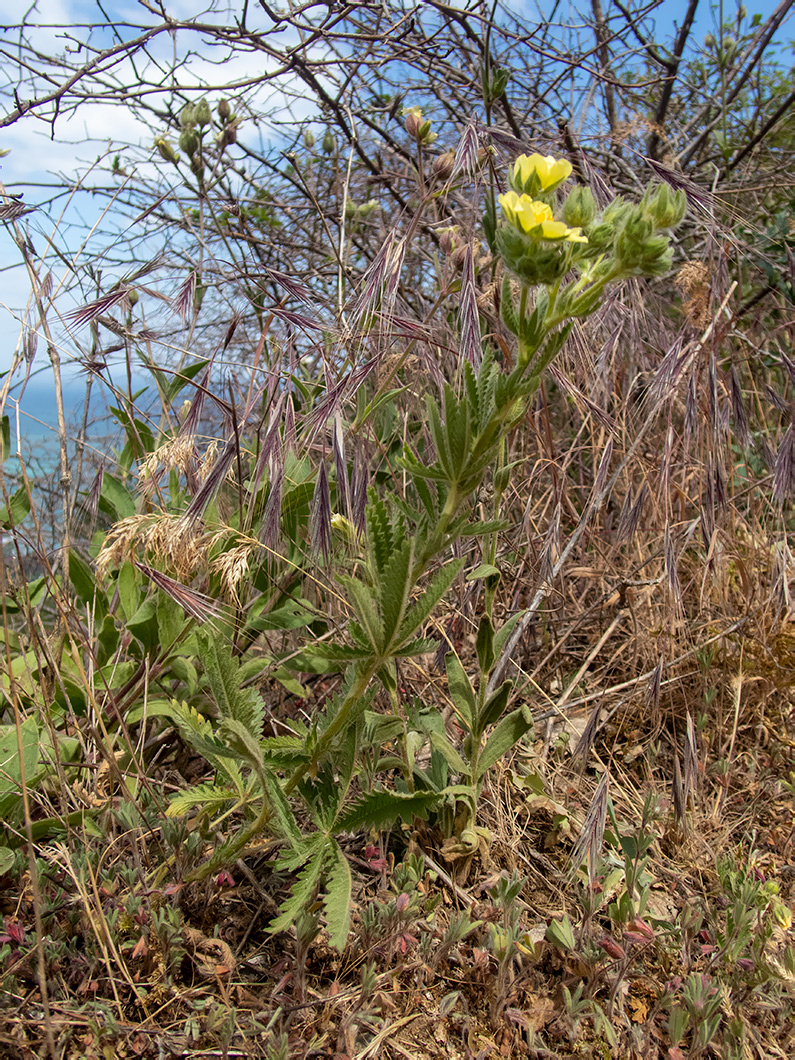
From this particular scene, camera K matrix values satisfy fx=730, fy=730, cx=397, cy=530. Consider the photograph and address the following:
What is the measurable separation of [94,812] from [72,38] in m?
2.40

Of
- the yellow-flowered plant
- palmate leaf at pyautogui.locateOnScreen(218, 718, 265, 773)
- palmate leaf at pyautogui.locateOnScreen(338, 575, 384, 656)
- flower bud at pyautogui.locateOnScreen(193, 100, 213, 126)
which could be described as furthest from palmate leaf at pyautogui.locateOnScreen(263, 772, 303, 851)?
flower bud at pyautogui.locateOnScreen(193, 100, 213, 126)

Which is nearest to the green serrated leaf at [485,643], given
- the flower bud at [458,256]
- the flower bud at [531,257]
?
the flower bud at [531,257]

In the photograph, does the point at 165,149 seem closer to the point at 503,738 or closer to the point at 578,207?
the point at 578,207

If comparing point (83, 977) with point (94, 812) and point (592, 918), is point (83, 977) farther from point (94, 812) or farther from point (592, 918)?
point (592, 918)

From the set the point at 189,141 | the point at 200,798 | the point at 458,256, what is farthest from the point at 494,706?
the point at 189,141

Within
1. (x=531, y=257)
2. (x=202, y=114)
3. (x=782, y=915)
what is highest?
(x=202, y=114)

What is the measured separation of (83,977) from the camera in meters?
1.13

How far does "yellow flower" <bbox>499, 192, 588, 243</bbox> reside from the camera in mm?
941

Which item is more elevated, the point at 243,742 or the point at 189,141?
the point at 189,141

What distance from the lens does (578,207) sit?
1.08 m

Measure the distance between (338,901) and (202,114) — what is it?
1.98 meters

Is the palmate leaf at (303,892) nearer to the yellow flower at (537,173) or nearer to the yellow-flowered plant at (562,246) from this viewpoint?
the yellow-flowered plant at (562,246)

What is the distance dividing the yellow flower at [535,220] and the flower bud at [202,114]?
140cm

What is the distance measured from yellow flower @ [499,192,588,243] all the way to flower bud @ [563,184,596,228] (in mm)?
107
